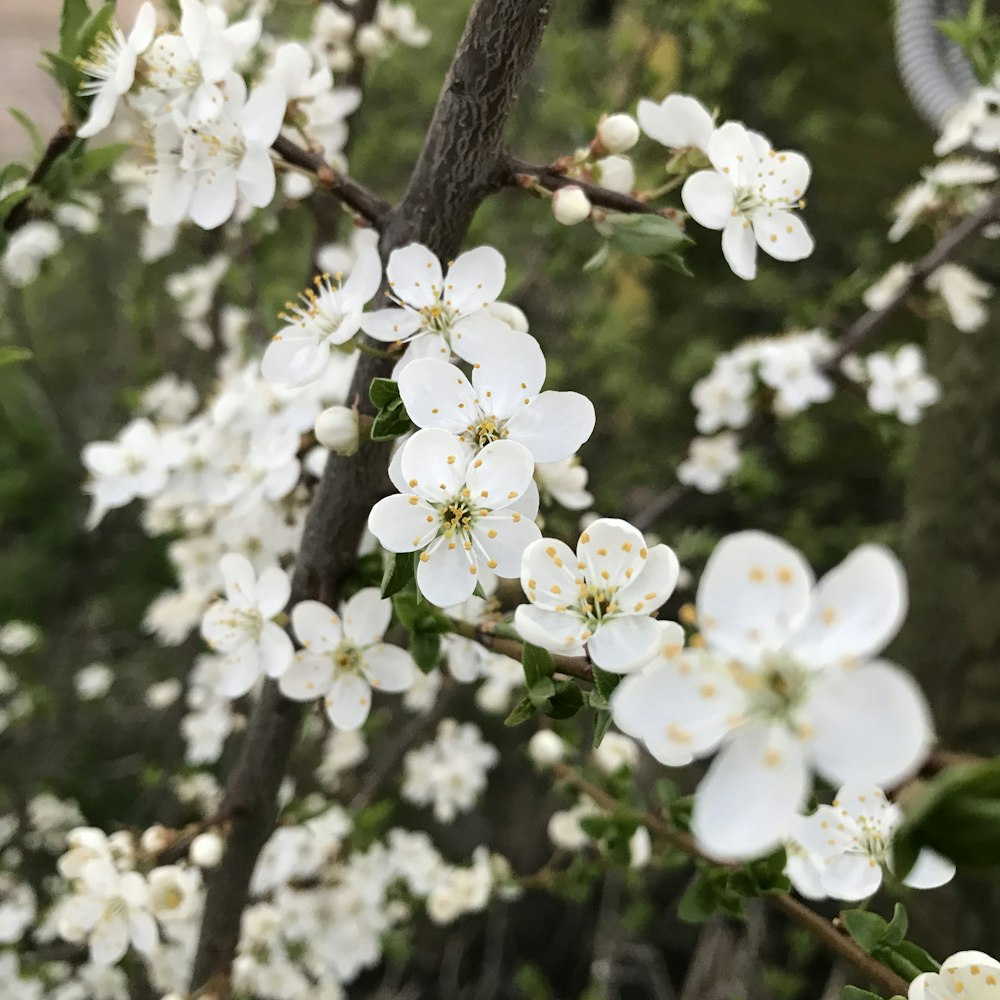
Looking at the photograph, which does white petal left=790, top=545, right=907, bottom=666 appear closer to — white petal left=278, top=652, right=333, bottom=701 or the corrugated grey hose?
white petal left=278, top=652, right=333, bottom=701

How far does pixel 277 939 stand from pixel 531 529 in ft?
3.05

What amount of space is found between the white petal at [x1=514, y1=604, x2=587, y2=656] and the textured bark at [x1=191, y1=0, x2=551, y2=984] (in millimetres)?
183

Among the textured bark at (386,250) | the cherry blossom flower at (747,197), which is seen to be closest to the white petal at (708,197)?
the cherry blossom flower at (747,197)

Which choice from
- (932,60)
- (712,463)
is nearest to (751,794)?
(712,463)

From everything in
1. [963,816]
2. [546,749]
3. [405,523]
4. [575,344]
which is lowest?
[575,344]

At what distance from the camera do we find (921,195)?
1.03m

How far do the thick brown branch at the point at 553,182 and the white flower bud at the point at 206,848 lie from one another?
557 mm

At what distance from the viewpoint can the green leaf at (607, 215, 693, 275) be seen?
47cm

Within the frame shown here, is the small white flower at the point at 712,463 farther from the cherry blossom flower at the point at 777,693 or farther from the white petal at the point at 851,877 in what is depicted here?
the cherry blossom flower at the point at 777,693

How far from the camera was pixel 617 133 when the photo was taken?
20.7 inches

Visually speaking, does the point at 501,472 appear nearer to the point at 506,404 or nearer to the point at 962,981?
the point at 506,404

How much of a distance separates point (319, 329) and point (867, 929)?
1.63ft

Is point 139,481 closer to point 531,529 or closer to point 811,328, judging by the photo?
point 531,529

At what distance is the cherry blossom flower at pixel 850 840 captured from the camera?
1.56ft
